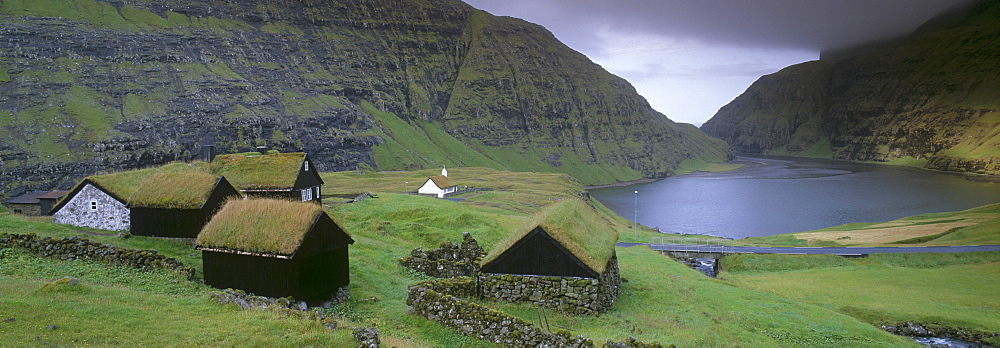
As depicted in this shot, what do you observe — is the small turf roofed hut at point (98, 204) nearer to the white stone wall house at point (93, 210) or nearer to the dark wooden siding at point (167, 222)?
the white stone wall house at point (93, 210)

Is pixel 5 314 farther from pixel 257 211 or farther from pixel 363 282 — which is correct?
pixel 363 282

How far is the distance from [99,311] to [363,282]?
10.9m

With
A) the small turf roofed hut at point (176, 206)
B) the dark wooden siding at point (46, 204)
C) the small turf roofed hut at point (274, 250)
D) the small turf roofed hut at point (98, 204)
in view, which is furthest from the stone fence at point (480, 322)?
the dark wooden siding at point (46, 204)

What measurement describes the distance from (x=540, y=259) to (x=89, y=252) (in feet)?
62.1

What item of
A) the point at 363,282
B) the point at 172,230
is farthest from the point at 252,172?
the point at 363,282

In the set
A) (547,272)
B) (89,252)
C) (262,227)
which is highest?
(262,227)

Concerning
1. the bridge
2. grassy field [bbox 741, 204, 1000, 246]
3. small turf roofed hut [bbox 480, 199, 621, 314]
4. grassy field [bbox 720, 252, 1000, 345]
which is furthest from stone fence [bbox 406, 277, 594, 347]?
grassy field [bbox 741, 204, 1000, 246]

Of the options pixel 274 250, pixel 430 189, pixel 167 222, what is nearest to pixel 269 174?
pixel 167 222

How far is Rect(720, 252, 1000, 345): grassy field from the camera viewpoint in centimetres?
2741

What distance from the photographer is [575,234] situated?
23938mm

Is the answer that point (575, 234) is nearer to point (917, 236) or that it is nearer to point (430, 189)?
point (917, 236)

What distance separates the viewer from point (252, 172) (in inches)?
1591

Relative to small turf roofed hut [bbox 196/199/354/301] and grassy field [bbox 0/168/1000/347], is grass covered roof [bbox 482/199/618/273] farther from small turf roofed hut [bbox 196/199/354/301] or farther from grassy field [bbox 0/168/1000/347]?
small turf roofed hut [bbox 196/199/354/301]

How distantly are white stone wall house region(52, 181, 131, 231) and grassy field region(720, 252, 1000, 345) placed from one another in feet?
129
